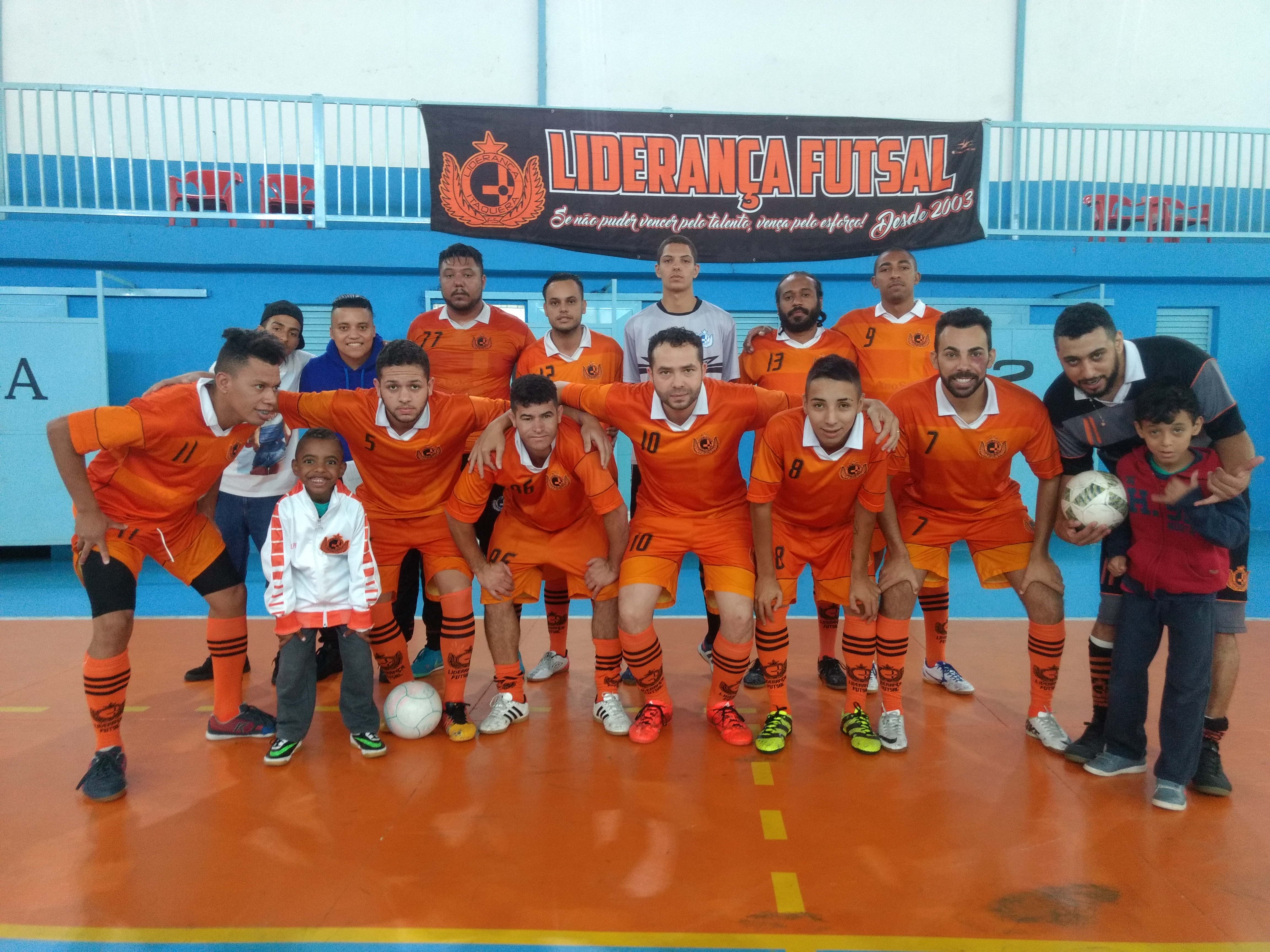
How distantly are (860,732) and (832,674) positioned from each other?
34.6 inches

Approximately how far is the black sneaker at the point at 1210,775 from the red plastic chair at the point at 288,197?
899cm

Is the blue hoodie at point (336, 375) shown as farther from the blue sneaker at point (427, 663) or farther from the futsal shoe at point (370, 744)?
the futsal shoe at point (370, 744)

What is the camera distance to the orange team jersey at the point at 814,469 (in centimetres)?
352

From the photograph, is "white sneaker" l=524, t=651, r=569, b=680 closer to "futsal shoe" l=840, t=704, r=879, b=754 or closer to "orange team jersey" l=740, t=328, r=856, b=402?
"futsal shoe" l=840, t=704, r=879, b=754

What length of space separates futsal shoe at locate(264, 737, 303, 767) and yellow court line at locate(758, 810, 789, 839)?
6.42ft

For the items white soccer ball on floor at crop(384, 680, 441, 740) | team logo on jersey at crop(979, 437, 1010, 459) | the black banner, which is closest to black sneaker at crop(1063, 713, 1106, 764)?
team logo on jersey at crop(979, 437, 1010, 459)

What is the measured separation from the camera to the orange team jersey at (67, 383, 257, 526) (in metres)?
3.23

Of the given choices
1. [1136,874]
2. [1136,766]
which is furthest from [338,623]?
[1136,766]

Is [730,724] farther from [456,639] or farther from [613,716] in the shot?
[456,639]

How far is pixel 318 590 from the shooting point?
3.38 metres

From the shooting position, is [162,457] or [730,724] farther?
[730,724]

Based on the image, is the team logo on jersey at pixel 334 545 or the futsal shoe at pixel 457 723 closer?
the team logo on jersey at pixel 334 545

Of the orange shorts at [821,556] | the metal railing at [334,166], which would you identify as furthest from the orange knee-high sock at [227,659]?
the metal railing at [334,166]

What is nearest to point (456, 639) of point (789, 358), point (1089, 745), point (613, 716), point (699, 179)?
point (613, 716)
